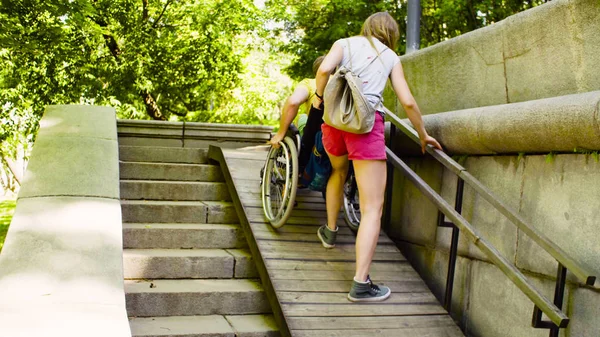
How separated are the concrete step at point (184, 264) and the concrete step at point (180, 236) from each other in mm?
96

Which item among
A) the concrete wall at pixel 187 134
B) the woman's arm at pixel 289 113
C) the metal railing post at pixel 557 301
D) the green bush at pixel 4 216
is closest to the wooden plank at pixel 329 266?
the woman's arm at pixel 289 113

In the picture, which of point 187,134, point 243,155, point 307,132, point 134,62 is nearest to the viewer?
point 307,132

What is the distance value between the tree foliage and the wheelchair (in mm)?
6763

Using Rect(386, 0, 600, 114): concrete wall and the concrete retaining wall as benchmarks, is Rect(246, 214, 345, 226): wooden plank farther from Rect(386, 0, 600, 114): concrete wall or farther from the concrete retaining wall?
Rect(386, 0, 600, 114): concrete wall

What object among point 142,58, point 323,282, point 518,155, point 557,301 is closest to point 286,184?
point 323,282

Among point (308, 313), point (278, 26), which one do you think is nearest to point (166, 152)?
point (308, 313)

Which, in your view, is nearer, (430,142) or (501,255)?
(501,255)

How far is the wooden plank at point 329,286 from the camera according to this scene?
396 centimetres

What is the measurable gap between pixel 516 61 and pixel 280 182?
6.28ft

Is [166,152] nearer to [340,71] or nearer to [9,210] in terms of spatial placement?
[340,71]

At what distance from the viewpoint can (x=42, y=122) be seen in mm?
5180

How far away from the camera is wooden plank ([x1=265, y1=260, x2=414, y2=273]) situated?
420 centimetres

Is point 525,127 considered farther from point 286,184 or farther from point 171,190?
point 171,190

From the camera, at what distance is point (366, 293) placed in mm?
3922
